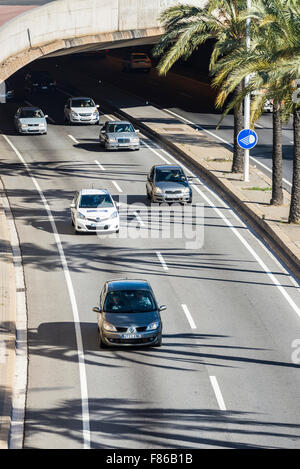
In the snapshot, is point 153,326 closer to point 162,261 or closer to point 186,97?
point 162,261

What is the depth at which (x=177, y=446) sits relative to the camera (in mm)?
20422

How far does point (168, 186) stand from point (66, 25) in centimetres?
1636

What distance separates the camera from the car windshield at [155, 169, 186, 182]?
43.1m

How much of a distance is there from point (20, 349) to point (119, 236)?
39.5ft

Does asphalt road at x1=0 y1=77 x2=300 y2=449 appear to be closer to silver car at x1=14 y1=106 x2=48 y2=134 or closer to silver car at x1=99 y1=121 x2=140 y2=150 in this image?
silver car at x1=99 y1=121 x2=140 y2=150

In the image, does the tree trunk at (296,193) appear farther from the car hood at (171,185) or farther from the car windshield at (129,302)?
the car windshield at (129,302)

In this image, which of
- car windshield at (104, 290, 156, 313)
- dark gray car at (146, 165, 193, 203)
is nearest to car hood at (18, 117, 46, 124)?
dark gray car at (146, 165, 193, 203)

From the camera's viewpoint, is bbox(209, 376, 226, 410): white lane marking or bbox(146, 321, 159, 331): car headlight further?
bbox(146, 321, 159, 331): car headlight

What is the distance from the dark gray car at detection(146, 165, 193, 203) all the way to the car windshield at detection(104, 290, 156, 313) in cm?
1563

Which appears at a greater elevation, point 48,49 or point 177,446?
point 48,49

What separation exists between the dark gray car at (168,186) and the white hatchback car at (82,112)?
776 inches

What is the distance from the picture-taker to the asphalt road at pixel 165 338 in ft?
71.0

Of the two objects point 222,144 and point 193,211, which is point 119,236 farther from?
point 222,144
